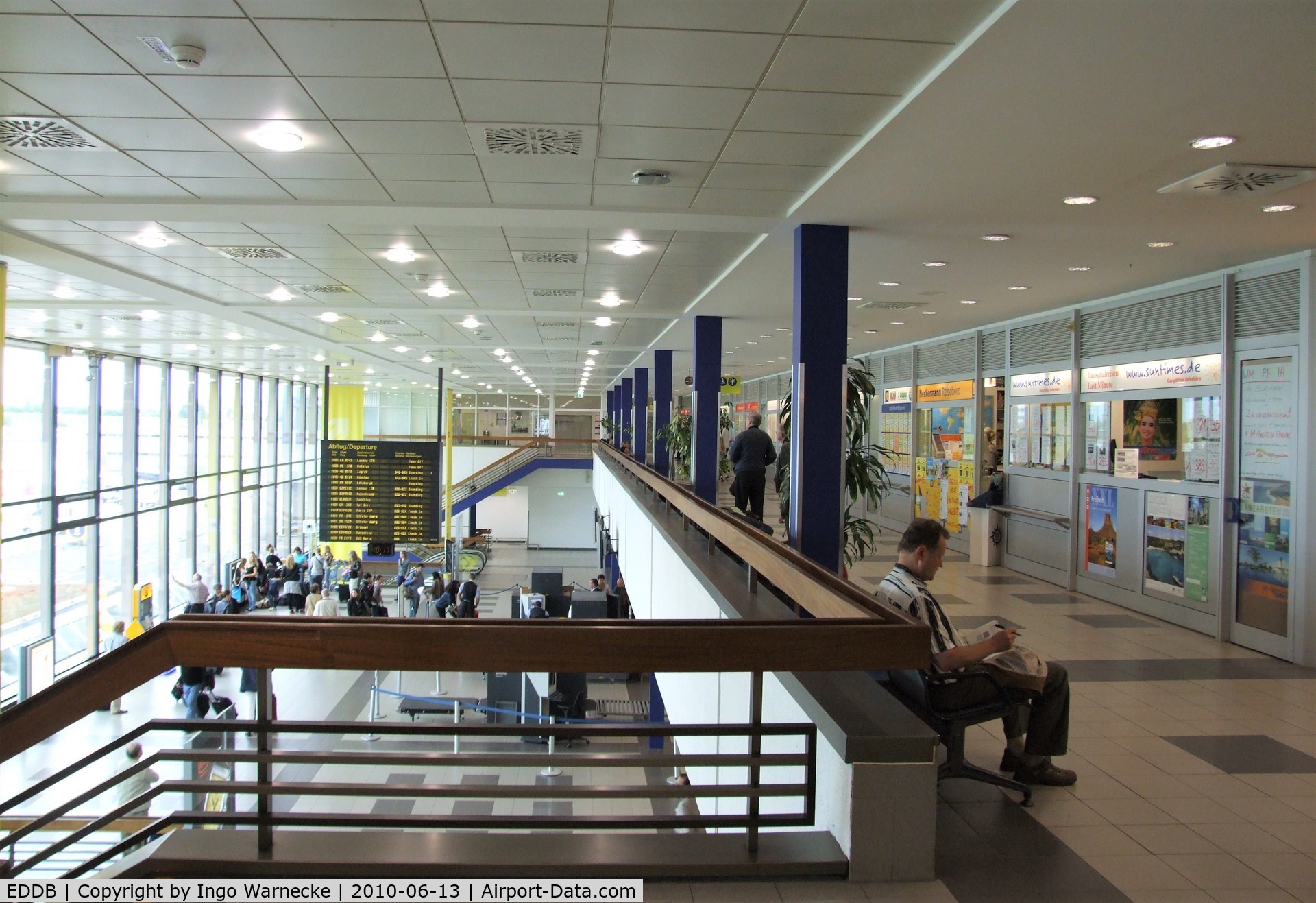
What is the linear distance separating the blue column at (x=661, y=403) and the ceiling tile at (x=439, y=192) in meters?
9.81

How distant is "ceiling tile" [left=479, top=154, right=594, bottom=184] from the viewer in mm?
4645

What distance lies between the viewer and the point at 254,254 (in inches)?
293

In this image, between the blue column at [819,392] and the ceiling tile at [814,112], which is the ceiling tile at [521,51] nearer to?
the ceiling tile at [814,112]

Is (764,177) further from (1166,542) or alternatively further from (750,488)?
(1166,542)

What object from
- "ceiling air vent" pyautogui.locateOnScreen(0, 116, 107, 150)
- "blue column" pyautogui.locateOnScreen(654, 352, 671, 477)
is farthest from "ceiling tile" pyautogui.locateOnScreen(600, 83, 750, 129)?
"blue column" pyautogui.locateOnScreen(654, 352, 671, 477)

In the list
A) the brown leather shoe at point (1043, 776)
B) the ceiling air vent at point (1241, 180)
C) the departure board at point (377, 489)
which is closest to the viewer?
the brown leather shoe at point (1043, 776)

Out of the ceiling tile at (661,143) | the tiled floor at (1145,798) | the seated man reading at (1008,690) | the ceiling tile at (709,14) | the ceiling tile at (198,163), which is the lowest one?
the tiled floor at (1145,798)

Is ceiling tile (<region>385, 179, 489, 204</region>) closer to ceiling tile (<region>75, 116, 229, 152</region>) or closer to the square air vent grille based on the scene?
ceiling tile (<region>75, 116, 229, 152</region>)

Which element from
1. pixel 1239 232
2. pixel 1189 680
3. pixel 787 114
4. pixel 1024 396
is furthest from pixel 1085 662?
pixel 1024 396

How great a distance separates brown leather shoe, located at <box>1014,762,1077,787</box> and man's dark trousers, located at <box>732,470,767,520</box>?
6007mm

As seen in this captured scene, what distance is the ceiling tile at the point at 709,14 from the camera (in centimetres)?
291

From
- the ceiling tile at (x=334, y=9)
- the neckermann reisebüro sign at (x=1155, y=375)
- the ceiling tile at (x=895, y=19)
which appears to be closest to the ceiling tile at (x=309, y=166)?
the ceiling tile at (x=334, y=9)

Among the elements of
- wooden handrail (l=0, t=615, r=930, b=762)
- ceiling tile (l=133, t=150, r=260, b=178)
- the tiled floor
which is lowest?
the tiled floor

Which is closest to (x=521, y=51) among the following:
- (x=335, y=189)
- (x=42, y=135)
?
(x=335, y=189)
